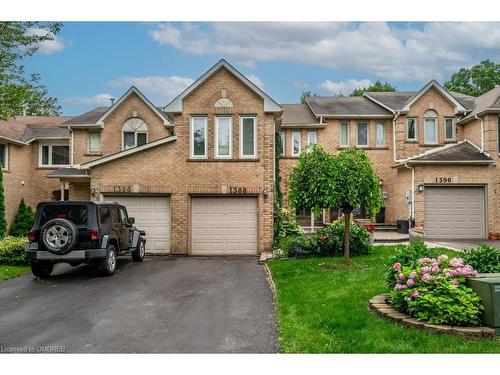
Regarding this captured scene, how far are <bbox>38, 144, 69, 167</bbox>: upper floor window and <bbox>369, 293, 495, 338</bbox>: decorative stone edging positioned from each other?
2242 centimetres

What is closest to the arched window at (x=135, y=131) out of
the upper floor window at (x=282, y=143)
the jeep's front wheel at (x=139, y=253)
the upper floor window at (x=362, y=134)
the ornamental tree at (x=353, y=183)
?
the upper floor window at (x=282, y=143)

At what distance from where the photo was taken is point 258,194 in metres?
16.7

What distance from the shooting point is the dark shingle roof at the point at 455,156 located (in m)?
20.1

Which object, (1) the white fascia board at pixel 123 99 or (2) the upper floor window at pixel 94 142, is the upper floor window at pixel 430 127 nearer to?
(1) the white fascia board at pixel 123 99

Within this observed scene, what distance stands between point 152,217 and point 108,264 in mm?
4959

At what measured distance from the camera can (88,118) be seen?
2489cm

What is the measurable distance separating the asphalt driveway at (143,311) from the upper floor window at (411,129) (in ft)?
48.0

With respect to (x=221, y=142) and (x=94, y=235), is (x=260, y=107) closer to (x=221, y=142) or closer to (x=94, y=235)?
(x=221, y=142)

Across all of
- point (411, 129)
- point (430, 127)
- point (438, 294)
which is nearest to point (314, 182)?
point (438, 294)

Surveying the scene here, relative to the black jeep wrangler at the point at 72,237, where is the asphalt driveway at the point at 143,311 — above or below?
below

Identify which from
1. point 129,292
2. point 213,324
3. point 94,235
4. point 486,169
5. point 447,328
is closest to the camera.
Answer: point 447,328

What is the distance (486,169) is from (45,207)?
1836cm

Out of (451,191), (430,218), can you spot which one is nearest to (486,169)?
(451,191)

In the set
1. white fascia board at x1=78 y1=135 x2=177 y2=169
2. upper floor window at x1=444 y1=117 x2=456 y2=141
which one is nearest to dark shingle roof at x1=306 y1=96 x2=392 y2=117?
upper floor window at x1=444 y1=117 x2=456 y2=141
